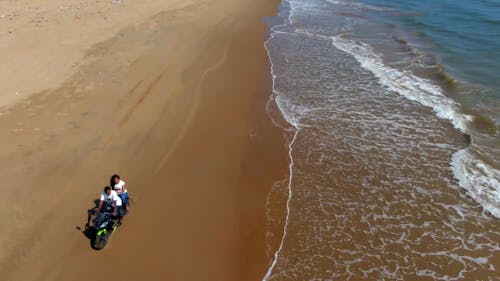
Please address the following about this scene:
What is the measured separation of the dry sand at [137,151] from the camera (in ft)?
27.8

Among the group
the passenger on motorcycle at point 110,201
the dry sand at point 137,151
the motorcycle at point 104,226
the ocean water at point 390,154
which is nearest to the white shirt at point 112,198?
the passenger on motorcycle at point 110,201

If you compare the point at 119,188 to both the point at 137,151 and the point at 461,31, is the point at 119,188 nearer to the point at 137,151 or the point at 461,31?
the point at 137,151

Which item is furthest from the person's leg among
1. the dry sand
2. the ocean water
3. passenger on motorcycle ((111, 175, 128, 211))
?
the ocean water

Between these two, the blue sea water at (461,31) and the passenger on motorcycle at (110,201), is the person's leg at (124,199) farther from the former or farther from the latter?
the blue sea water at (461,31)

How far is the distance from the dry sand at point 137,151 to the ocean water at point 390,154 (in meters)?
1.05

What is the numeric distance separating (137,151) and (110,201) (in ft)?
9.33

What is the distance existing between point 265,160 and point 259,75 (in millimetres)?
6497

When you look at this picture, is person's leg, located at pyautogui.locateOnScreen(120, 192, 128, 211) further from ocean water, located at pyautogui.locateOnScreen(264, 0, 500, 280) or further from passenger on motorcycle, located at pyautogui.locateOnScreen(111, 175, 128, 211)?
ocean water, located at pyautogui.locateOnScreen(264, 0, 500, 280)

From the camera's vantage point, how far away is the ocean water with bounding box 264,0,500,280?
8.63 meters

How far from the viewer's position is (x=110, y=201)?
29.5 feet

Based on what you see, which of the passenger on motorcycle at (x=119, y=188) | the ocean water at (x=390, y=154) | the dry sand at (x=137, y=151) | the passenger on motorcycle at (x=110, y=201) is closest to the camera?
Answer: the dry sand at (x=137, y=151)

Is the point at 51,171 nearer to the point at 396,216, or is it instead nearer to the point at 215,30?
the point at 396,216

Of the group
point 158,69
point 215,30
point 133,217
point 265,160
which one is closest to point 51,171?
point 133,217

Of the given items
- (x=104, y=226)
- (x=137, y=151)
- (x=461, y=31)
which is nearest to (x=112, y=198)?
(x=104, y=226)
